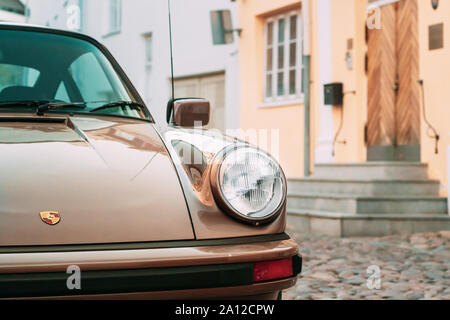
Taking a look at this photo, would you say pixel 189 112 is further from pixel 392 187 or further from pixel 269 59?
pixel 269 59

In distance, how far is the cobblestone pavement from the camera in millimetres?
4406

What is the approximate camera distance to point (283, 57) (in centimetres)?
1174

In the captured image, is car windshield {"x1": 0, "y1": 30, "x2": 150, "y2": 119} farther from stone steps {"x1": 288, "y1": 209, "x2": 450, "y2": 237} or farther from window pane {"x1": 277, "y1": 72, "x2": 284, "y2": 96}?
window pane {"x1": 277, "y1": 72, "x2": 284, "y2": 96}

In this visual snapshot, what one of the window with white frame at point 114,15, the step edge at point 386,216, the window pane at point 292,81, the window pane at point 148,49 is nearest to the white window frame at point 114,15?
the window with white frame at point 114,15

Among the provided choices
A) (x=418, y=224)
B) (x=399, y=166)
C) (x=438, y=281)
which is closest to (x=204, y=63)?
(x=399, y=166)

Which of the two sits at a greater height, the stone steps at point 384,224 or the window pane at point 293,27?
the window pane at point 293,27

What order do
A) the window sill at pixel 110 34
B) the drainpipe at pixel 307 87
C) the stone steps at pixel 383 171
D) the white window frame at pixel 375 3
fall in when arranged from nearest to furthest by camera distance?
the stone steps at pixel 383 171, the white window frame at pixel 375 3, the drainpipe at pixel 307 87, the window sill at pixel 110 34

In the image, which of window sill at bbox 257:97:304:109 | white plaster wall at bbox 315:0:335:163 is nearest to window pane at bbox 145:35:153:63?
window sill at bbox 257:97:304:109

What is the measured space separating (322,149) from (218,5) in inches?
176

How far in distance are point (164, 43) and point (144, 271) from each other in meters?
13.9

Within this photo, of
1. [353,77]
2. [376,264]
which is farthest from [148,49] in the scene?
[376,264]

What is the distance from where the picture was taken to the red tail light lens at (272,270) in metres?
2.18

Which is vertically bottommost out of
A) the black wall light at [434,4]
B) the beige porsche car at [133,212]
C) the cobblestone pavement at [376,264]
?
the cobblestone pavement at [376,264]

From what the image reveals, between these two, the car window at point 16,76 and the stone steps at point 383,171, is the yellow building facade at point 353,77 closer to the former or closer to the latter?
the stone steps at point 383,171
